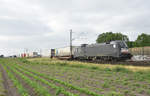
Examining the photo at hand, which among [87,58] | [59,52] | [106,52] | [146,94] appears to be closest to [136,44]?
[59,52]

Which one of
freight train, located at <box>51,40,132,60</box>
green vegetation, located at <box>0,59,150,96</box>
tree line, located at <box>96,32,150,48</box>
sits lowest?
green vegetation, located at <box>0,59,150,96</box>

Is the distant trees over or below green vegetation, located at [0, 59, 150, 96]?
over

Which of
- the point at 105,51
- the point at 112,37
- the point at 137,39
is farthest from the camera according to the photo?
the point at 112,37

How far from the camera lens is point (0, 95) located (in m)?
8.01

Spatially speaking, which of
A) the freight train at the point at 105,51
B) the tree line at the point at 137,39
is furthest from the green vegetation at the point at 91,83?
the tree line at the point at 137,39

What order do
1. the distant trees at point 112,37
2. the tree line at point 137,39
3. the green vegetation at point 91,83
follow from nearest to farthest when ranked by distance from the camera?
the green vegetation at point 91,83 < the tree line at point 137,39 < the distant trees at point 112,37

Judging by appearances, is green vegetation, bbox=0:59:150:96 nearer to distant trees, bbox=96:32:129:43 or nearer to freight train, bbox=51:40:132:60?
freight train, bbox=51:40:132:60

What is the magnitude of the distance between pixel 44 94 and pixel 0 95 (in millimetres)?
2221

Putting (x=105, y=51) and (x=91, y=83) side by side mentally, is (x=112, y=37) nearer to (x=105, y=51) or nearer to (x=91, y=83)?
(x=105, y=51)

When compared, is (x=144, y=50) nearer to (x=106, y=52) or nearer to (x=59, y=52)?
(x=106, y=52)

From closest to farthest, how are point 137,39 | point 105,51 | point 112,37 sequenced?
1. point 105,51
2. point 137,39
3. point 112,37

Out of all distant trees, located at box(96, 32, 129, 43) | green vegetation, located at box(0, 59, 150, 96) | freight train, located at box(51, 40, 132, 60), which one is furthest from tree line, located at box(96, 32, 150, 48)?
green vegetation, located at box(0, 59, 150, 96)

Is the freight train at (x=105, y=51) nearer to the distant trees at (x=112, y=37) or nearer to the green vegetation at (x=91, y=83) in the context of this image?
the green vegetation at (x=91, y=83)

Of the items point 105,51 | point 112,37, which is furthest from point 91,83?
point 112,37
